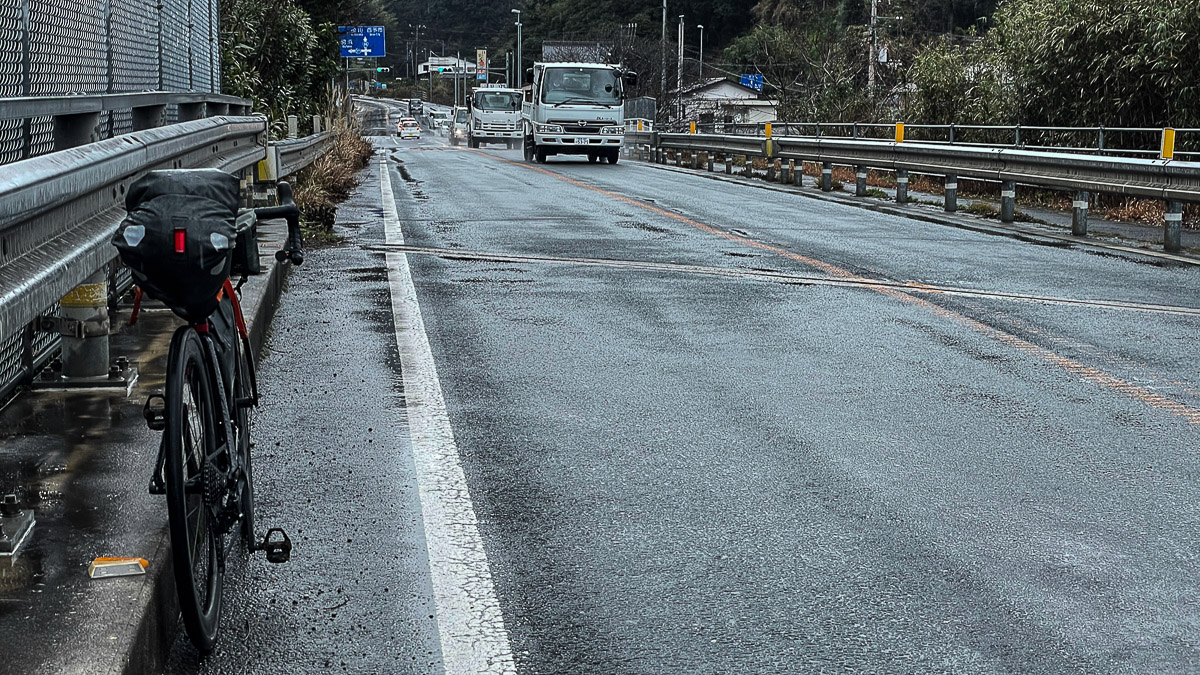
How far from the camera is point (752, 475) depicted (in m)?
5.62

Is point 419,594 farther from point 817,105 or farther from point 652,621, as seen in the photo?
point 817,105

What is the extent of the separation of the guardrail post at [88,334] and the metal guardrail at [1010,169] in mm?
10979

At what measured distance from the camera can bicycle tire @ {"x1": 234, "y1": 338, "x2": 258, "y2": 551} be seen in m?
4.29

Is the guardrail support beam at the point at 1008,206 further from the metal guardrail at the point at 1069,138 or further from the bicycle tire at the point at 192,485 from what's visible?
the bicycle tire at the point at 192,485

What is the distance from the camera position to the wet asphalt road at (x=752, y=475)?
13.2 ft

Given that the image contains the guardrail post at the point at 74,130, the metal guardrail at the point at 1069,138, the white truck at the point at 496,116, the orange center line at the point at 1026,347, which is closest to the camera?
the guardrail post at the point at 74,130

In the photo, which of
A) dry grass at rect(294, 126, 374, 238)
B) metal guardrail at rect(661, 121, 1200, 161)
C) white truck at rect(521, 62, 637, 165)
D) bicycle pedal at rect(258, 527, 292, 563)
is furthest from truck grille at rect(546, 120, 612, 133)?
bicycle pedal at rect(258, 527, 292, 563)

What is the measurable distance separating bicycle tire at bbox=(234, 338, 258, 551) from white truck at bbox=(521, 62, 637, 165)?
3231 centimetres

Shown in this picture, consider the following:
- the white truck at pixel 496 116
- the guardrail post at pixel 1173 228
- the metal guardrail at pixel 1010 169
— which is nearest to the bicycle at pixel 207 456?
the guardrail post at pixel 1173 228

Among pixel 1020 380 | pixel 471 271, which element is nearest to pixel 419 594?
pixel 1020 380

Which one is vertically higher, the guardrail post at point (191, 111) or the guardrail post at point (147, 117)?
the guardrail post at point (191, 111)

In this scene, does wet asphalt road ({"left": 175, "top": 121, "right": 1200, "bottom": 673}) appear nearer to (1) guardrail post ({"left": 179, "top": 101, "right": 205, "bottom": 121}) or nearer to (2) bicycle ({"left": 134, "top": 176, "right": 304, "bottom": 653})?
(2) bicycle ({"left": 134, "top": 176, "right": 304, "bottom": 653})

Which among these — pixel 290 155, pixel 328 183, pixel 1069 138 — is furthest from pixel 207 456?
pixel 1069 138

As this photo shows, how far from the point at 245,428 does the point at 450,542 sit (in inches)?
30.0
